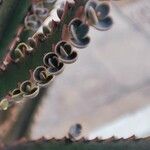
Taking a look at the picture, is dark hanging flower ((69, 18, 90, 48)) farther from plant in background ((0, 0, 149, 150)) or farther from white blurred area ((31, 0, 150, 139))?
white blurred area ((31, 0, 150, 139))

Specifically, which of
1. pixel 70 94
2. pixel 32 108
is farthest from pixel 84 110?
pixel 32 108

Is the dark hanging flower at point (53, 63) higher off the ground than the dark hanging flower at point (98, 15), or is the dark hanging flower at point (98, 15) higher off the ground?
the dark hanging flower at point (98, 15)

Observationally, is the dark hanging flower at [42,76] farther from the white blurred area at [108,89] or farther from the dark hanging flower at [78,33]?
the white blurred area at [108,89]

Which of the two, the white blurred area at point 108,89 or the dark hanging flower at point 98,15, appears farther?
the white blurred area at point 108,89

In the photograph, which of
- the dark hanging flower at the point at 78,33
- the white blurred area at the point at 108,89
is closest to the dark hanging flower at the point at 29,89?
the dark hanging flower at the point at 78,33

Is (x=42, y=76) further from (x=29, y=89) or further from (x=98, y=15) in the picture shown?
(x=98, y=15)

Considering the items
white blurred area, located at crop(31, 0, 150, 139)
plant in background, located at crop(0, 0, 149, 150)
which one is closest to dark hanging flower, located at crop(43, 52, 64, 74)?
plant in background, located at crop(0, 0, 149, 150)

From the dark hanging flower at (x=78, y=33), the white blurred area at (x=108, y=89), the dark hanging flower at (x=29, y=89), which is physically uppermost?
the white blurred area at (x=108, y=89)
